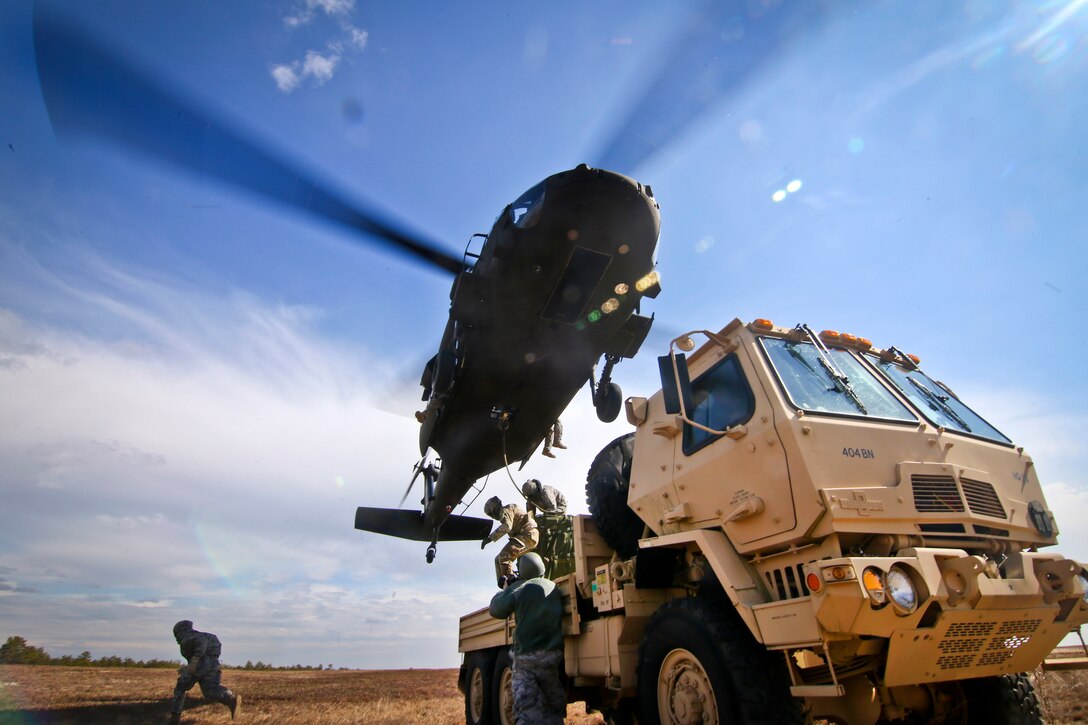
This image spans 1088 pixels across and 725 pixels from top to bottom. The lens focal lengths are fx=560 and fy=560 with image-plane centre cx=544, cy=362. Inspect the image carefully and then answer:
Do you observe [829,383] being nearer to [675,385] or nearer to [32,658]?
[675,385]

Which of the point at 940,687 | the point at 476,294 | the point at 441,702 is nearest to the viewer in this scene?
the point at 940,687

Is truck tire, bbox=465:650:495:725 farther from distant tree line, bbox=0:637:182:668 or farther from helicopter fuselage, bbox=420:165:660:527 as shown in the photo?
distant tree line, bbox=0:637:182:668

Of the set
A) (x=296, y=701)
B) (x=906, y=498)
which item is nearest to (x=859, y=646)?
(x=906, y=498)

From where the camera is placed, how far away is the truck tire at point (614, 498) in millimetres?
4707

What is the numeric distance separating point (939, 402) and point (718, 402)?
163cm

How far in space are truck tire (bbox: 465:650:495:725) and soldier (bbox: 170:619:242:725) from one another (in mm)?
3210

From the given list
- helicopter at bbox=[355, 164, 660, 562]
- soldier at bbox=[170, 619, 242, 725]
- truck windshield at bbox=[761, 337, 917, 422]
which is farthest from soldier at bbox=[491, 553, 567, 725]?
soldier at bbox=[170, 619, 242, 725]

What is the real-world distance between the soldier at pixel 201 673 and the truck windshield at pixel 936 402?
8604 millimetres

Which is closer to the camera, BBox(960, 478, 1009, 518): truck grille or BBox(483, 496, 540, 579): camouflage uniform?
BBox(960, 478, 1009, 518): truck grille

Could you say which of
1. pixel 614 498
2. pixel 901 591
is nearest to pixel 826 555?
pixel 901 591

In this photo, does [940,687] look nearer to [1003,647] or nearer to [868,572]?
[1003,647]

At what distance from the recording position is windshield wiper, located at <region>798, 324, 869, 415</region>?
3.53 metres

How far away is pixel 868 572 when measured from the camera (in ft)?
8.38

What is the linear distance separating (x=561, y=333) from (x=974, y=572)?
4.41 m
